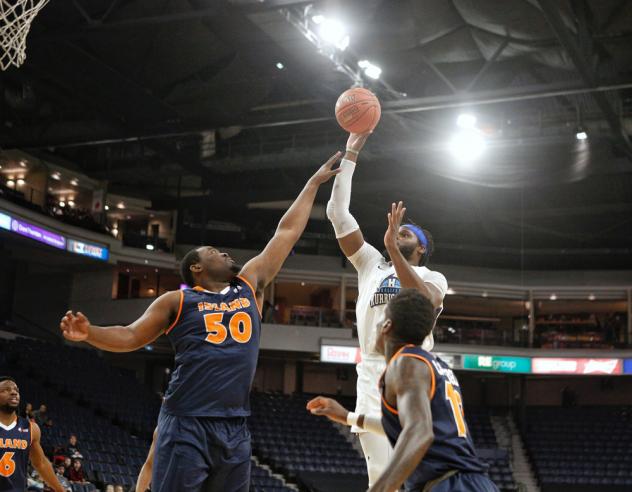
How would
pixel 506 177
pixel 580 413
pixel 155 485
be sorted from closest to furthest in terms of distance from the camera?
pixel 155 485 < pixel 506 177 < pixel 580 413

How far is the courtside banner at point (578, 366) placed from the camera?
3136cm

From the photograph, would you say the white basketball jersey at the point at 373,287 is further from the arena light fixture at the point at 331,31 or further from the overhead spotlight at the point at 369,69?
the overhead spotlight at the point at 369,69

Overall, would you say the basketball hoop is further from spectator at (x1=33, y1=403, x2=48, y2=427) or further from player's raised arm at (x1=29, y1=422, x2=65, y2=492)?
spectator at (x1=33, y1=403, x2=48, y2=427)

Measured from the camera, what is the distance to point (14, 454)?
777 cm

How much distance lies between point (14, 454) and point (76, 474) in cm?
862

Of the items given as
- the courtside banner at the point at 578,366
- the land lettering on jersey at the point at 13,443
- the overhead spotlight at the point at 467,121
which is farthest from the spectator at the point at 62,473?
the courtside banner at the point at 578,366

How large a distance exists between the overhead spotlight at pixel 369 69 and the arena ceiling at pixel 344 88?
0.16 metres

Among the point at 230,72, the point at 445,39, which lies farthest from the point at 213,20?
the point at 445,39

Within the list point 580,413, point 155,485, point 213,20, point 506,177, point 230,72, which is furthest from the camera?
point 580,413

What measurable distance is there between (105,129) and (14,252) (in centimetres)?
647

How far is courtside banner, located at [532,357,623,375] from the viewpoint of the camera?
31.4 m

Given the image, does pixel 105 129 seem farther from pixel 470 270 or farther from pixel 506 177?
pixel 470 270

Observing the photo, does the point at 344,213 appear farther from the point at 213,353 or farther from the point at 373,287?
the point at 213,353

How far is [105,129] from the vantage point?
26156mm
